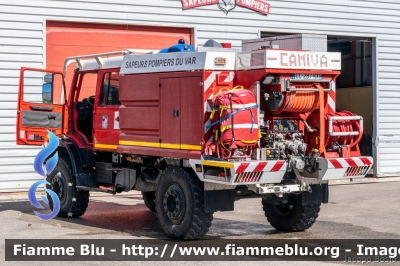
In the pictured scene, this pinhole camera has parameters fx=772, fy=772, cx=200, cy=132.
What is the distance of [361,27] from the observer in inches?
840

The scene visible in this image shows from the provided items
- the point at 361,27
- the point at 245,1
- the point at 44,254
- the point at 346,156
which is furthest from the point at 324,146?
the point at 361,27

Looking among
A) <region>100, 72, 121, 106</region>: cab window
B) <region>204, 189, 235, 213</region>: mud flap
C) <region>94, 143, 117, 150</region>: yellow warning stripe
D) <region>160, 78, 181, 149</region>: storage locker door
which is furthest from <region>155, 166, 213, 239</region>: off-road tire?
<region>100, 72, 121, 106</region>: cab window

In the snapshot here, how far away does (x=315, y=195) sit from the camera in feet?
37.4

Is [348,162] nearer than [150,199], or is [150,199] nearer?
[348,162]

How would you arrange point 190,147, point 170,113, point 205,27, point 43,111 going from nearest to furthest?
1. point 190,147
2. point 170,113
3. point 43,111
4. point 205,27

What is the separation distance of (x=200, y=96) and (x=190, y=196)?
138 cm

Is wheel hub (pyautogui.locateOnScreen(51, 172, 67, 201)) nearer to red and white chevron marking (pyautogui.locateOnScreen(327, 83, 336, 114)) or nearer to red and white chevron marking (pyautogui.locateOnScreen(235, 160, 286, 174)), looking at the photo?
red and white chevron marking (pyautogui.locateOnScreen(235, 160, 286, 174))

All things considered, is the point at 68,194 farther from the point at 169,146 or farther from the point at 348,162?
the point at 348,162

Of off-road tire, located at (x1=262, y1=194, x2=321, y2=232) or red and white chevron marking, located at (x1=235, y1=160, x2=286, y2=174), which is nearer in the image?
red and white chevron marking, located at (x1=235, y1=160, x2=286, y2=174)

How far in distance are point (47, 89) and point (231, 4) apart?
24.0 ft

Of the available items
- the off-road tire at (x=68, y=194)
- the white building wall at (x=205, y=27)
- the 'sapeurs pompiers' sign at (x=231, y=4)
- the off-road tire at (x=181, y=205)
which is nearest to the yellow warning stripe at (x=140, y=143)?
the off-road tire at (x=181, y=205)

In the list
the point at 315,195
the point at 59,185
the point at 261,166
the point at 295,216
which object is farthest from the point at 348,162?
the point at 59,185

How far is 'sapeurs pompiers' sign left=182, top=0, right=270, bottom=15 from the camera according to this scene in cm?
1870

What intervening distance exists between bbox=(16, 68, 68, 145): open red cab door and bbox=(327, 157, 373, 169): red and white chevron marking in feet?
16.9
